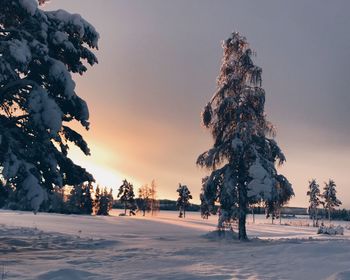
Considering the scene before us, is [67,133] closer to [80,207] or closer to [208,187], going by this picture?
[208,187]

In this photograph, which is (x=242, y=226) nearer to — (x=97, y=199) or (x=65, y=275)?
(x=65, y=275)

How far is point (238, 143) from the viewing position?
21875 millimetres

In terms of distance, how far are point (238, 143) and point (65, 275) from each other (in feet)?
47.6

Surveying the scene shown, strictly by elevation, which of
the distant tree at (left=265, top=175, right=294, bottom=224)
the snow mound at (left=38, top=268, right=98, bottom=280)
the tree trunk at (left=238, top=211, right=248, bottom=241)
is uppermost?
the distant tree at (left=265, top=175, right=294, bottom=224)

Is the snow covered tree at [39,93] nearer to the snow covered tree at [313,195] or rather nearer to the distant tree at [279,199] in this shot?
the distant tree at [279,199]

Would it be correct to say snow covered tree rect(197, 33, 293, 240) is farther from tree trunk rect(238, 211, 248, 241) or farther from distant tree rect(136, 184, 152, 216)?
distant tree rect(136, 184, 152, 216)

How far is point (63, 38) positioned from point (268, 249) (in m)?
9.74

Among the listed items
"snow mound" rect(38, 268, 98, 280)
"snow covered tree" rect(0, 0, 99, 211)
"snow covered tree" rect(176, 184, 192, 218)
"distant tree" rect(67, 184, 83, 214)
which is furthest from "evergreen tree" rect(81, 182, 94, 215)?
"snow mound" rect(38, 268, 98, 280)

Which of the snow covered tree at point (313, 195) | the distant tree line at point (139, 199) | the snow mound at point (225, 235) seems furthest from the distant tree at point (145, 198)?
the snow mound at point (225, 235)

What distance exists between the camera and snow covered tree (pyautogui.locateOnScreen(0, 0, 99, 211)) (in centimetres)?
1224

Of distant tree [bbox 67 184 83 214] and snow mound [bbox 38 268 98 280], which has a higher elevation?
distant tree [bbox 67 184 83 214]

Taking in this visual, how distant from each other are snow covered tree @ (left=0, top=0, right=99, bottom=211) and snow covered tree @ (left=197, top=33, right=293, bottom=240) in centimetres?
900

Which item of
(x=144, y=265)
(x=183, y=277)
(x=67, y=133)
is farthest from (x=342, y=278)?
(x=67, y=133)

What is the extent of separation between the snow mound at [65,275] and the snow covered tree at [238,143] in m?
13.8
